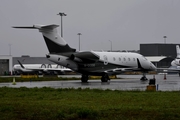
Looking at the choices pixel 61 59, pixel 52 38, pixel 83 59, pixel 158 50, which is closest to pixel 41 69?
pixel 83 59

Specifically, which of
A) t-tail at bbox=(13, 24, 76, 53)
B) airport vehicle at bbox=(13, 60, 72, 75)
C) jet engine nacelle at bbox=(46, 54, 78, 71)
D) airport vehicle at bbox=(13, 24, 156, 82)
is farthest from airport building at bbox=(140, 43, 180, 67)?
t-tail at bbox=(13, 24, 76, 53)

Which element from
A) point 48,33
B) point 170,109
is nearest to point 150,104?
point 170,109

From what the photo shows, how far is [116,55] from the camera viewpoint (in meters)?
46.3

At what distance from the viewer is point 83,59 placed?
1658 inches

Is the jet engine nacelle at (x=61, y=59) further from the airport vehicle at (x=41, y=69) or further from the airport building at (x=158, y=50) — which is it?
the airport building at (x=158, y=50)

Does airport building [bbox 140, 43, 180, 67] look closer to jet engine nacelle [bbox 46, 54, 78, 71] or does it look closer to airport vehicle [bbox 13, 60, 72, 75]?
airport vehicle [bbox 13, 60, 72, 75]

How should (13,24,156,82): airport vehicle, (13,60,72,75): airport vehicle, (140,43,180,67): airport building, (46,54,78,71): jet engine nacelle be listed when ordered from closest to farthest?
(46,54,78,71): jet engine nacelle
(13,24,156,82): airport vehicle
(13,60,72,75): airport vehicle
(140,43,180,67): airport building

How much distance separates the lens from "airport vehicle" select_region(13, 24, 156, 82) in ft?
136

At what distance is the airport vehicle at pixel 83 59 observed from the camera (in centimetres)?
4144

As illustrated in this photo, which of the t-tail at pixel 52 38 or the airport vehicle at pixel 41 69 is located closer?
the t-tail at pixel 52 38

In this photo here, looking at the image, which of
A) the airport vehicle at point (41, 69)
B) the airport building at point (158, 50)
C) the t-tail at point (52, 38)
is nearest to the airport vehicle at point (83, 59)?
the t-tail at point (52, 38)

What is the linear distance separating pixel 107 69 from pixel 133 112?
30030 mm

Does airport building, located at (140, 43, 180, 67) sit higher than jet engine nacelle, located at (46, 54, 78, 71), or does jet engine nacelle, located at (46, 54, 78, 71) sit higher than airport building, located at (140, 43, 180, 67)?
airport building, located at (140, 43, 180, 67)

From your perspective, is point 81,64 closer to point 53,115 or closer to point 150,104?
point 150,104
